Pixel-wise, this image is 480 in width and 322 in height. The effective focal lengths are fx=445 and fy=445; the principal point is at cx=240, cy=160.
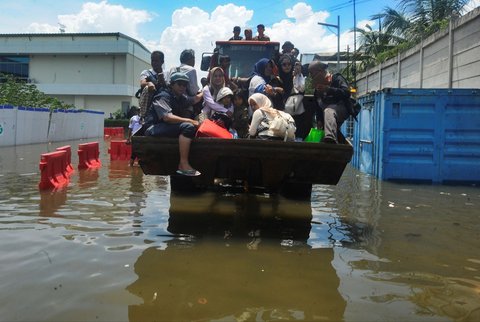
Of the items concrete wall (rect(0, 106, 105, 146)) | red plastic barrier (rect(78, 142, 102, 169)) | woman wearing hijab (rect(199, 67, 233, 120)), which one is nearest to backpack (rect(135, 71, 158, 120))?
woman wearing hijab (rect(199, 67, 233, 120))

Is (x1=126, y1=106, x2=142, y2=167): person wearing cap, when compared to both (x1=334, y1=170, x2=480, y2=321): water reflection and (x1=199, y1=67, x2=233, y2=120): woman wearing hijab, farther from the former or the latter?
(x1=334, y1=170, x2=480, y2=321): water reflection

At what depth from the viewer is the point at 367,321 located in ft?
9.64

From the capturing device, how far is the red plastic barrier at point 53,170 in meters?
7.79

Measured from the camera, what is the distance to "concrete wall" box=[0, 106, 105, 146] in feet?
59.3

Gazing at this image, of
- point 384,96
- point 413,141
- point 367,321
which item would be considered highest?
point 384,96

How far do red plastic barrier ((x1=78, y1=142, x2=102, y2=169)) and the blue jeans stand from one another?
669 centimetres

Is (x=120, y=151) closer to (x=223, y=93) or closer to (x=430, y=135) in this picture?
(x=223, y=93)

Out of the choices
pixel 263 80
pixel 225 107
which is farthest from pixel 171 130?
pixel 263 80

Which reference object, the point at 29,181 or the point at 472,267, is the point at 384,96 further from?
the point at 29,181

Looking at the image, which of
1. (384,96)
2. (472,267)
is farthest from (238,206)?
(384,96)

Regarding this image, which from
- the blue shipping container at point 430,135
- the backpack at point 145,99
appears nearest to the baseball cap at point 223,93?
the backpack at point 145,99

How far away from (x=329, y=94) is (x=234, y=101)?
1538 millimetres

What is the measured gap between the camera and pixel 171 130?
495 centimetres

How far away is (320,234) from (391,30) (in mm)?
26374
